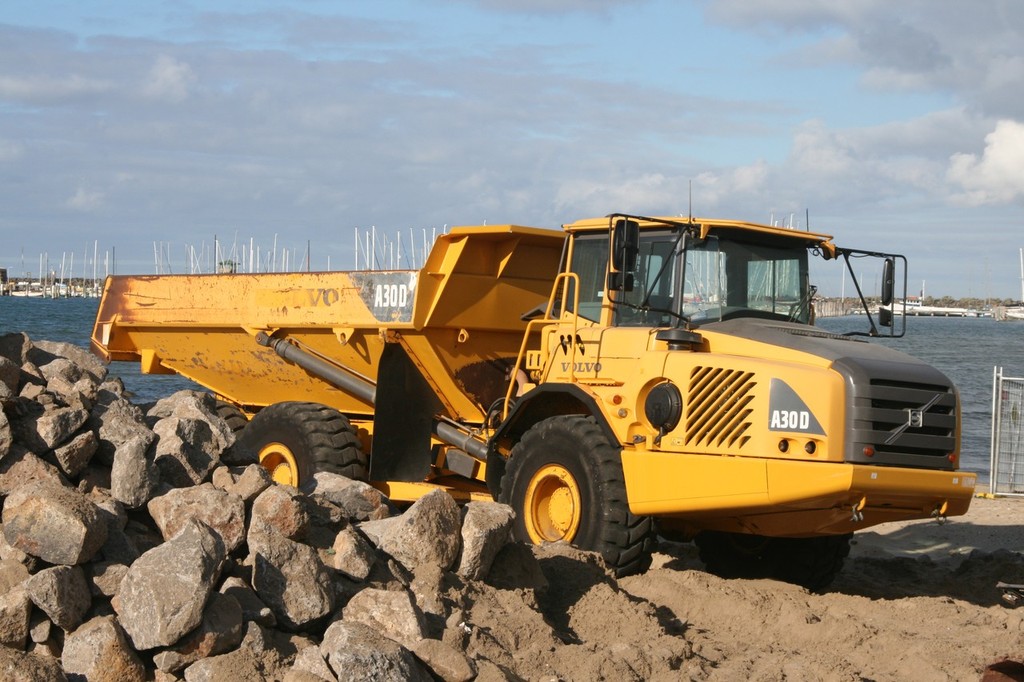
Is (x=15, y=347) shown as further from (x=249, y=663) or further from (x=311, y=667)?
(x=311, y=667)

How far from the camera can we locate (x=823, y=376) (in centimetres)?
742

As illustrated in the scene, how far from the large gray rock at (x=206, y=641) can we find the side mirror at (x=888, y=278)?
17.8 ft

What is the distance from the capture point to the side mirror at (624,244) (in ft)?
25.8

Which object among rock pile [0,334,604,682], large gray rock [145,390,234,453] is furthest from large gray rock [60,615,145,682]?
large gray rock [145,390,234,453]

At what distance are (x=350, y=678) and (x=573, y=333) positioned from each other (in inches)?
152

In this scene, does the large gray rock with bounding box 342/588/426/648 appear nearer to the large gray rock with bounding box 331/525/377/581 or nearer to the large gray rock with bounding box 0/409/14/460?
the large gray rock with bounding box 331/525/377/581

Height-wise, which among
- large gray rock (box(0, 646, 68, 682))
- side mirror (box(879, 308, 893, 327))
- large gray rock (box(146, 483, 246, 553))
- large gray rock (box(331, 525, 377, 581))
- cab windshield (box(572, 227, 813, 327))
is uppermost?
cab windshield (box(572, 227, 813, 327))

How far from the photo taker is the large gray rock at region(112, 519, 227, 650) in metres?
5.79

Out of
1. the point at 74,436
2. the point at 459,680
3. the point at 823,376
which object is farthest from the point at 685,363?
the point at 74,436

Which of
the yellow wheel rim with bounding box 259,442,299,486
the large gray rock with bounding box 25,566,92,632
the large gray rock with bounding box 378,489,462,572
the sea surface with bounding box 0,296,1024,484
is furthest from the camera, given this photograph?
the sea surface with bounding box 0,296,1024,484

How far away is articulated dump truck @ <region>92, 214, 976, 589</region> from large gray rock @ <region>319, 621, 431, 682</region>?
8.82 ft

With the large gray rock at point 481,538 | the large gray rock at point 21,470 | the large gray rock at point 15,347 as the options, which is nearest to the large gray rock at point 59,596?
the large gray rock at point 21,470

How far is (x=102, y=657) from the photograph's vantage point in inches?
226

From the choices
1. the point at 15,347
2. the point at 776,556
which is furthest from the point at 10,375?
the point at 776,556
